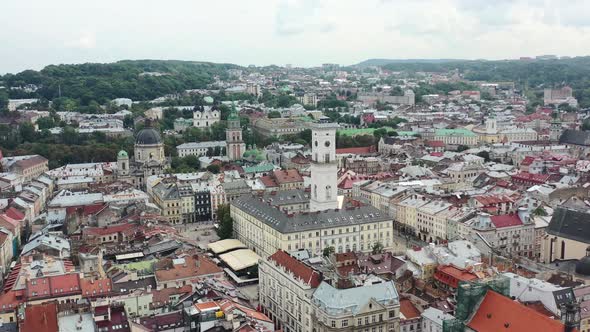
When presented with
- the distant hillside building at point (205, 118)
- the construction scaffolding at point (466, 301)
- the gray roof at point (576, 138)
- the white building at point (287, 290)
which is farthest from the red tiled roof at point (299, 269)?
the distant hillside building at point (205, 118)

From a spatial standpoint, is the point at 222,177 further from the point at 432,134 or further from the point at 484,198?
the point at 432,134

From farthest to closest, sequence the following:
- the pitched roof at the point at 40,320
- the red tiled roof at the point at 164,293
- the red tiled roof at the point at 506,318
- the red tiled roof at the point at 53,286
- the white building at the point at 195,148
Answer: the white building at the point at 195,148 → the red tiled roof at the point at 53,286 → the red tiled roof at the point at 164,293 → the pitched roof at the point at 40,320 → the red tiled roof at the point at 506,318

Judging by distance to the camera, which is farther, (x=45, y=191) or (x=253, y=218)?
(x=45, y=191)

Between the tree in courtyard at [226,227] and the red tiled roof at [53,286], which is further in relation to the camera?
the tree in courtyard at [226,227]

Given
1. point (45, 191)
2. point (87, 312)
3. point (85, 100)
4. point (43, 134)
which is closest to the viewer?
point (87, 312)

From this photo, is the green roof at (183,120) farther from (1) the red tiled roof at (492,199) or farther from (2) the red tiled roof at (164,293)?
(2) the red tiled roof at (164,293)

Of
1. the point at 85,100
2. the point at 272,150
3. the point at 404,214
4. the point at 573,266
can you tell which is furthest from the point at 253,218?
the point at 85,100

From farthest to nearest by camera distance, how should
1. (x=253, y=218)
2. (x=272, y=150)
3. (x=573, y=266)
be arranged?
(x=272, y=150)
(x=253, y=218)
(x=573, y=266)
